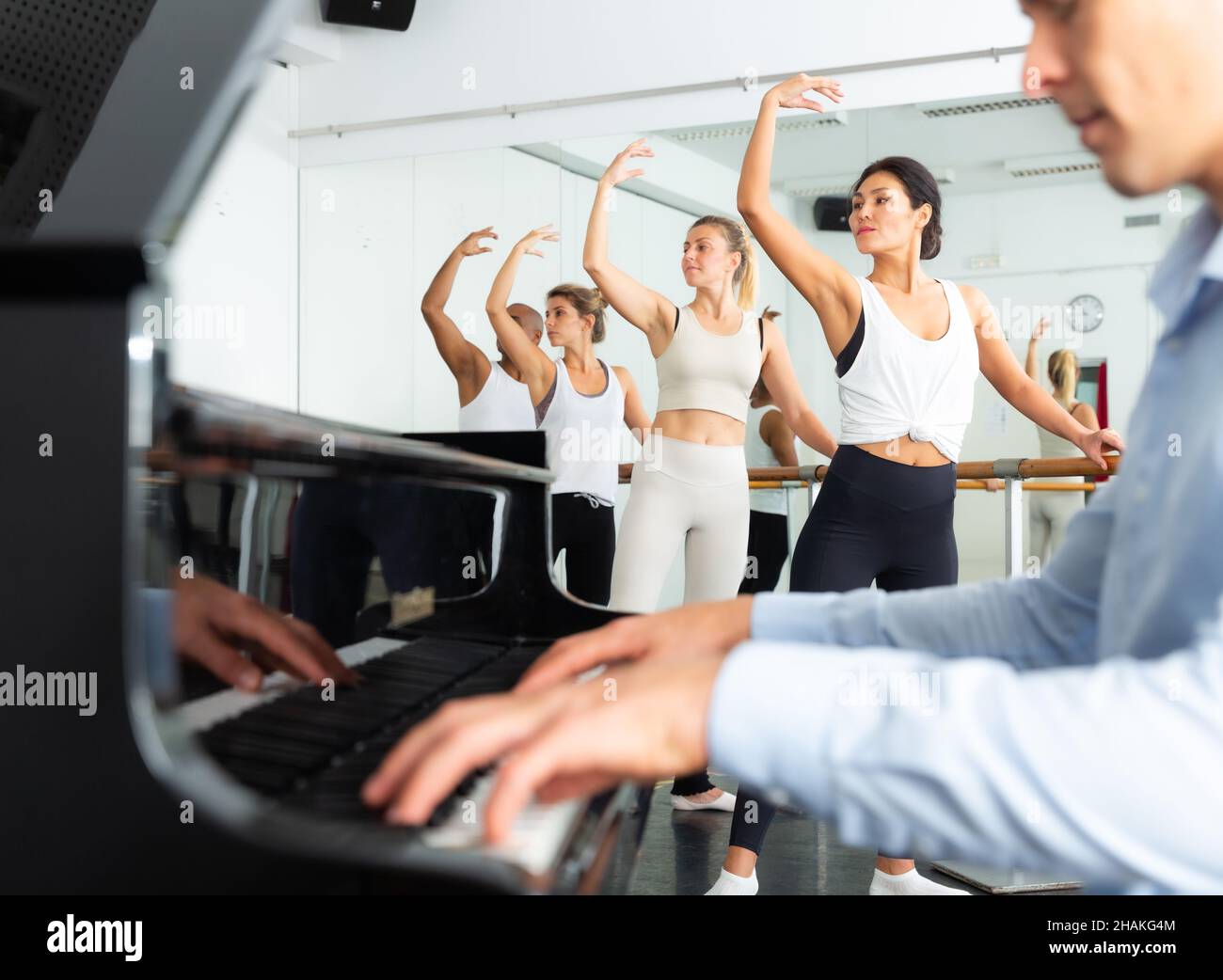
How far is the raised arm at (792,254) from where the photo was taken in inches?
111

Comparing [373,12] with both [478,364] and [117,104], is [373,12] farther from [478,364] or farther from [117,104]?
[117,104]

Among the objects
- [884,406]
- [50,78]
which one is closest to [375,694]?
[50,78]

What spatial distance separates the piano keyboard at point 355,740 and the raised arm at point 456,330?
12.3ft

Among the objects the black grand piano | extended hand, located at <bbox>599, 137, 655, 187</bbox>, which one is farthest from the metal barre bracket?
the black grand piano

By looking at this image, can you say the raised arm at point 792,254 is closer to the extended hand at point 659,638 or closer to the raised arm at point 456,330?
the extended hand at point 659,638

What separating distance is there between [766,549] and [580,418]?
1159 millimetres

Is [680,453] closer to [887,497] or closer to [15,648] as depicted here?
[887,497]

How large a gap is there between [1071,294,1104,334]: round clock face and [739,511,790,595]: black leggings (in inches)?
55.8

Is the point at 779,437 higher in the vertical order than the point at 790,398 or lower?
lower

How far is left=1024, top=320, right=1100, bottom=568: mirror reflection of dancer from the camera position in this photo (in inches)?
190

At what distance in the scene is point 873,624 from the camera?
0.98 m

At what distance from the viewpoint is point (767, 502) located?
200 inches
